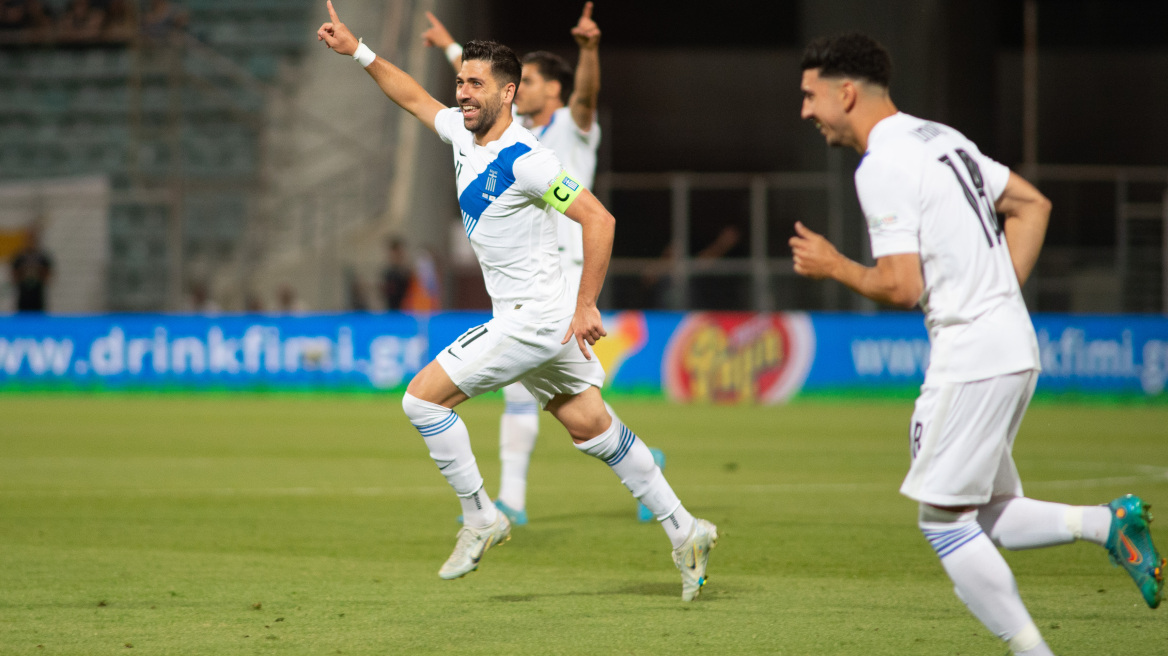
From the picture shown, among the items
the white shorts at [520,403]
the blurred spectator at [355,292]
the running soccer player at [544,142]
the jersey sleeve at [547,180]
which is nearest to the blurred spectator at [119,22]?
the blurred spectator at [355,292]

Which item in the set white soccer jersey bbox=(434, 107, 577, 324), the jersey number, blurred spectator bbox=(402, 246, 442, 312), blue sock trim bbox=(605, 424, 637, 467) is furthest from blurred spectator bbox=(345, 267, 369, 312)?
the jersey number

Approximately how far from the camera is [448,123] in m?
5.96

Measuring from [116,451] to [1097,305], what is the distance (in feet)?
46.2

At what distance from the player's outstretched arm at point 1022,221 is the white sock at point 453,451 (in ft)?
8.18

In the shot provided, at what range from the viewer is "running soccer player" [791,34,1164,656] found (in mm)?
3924

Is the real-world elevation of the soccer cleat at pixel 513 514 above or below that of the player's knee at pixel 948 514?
below

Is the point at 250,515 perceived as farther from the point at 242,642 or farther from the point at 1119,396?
the point at 1119,396

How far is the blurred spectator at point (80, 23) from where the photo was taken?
85.3 ft

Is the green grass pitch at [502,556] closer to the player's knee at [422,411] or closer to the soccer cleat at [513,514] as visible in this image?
the soccer cleat at [513,514]

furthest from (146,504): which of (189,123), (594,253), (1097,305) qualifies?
(189,123)

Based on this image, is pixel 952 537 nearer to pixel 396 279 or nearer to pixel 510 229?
pixel 510 229

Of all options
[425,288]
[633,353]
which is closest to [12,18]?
[425,288]

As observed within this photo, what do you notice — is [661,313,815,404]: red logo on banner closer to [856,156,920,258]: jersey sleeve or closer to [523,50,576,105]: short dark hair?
[523,50,576,105]: short dark hair

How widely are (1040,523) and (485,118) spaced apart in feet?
9.20
